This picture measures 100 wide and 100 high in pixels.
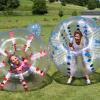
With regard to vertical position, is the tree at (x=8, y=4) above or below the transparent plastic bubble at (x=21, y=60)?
below

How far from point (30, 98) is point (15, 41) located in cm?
190

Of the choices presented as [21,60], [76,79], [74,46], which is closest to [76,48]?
[74,46]

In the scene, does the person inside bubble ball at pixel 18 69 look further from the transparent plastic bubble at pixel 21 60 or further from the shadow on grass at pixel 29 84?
the shadow on grass at pixel 29 84

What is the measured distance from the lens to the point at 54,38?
12.1 m

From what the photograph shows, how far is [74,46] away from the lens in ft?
38.6

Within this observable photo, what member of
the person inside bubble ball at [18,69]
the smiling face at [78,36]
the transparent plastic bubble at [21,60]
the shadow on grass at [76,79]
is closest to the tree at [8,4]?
the shadow on grass at [76,79]

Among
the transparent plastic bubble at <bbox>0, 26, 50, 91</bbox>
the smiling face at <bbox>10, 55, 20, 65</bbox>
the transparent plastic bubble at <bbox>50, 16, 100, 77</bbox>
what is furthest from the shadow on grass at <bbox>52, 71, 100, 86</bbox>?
the smiling face at <bbox>10, 55, 20, 65</bbox>

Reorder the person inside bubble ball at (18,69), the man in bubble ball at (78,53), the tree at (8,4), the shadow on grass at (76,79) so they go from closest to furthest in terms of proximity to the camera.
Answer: the person inside bubble ball at (18,69)
the man in bubble ball at (78,53)
the shadow on grass at (76,79)
the tree at (8,4)

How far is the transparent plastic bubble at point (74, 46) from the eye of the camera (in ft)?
38.6

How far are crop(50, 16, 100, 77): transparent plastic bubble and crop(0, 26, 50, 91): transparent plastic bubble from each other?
1.86 ft

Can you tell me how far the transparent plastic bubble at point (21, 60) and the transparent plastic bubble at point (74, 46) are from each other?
57cm

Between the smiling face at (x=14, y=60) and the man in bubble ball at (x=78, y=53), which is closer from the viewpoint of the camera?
the smiling face at (x=14, y=60)

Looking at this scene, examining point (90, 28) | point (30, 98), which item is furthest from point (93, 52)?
point (30, 98)

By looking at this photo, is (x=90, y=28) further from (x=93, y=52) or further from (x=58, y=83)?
(x=58, y=83)
